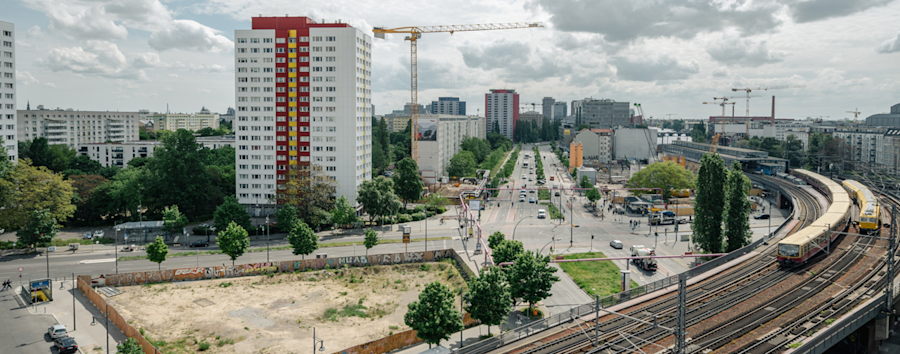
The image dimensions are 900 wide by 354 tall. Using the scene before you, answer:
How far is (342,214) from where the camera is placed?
258ft

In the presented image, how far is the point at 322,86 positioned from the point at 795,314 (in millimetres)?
69646

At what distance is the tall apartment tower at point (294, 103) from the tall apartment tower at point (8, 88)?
114 ft

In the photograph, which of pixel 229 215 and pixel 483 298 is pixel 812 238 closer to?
pixel 483 298

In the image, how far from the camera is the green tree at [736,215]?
190 ft

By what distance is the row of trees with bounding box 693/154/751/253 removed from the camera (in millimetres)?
57938

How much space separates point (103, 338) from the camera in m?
40.9

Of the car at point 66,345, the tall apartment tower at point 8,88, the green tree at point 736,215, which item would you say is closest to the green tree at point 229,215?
the car at point 66,345

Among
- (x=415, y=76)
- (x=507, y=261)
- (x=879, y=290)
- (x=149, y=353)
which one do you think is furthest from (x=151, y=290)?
(x=415, y=76)

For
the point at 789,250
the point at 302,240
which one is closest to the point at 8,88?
the point at 302,240

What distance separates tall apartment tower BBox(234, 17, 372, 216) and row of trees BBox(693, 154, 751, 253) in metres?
50.9

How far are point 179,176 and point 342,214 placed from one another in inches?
1017

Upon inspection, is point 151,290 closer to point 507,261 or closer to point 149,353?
point 149,353

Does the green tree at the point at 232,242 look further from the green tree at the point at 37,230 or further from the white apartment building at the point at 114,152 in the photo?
the white apartment building at the point at 114,152

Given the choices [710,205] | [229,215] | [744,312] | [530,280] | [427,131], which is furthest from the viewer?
[427,131]
